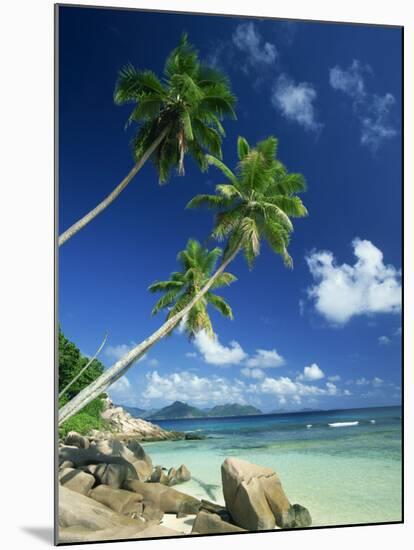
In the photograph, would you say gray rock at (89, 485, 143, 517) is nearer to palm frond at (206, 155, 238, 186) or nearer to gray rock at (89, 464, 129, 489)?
gray rock at (89, 464, 129, 489)

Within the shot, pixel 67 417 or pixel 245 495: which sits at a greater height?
pixel 67 417

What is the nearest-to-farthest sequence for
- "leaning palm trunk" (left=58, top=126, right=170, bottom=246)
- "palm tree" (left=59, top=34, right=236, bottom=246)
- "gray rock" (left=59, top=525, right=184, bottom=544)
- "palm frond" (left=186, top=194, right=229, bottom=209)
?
"gray rock" (left=59, top=525, right=184, bottom=544) < "leaning palm trunk" (left=58, top=126, right=170, bottom=246) < "palm tree" (left=59, top=34, right=236, bottom=246) < "palm frond" (left=186, top=194, right=229, bottom=209)

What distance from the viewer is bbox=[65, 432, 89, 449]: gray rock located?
781 centimetres

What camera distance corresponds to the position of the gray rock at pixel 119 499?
7801 millimetres

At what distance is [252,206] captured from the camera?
873cm

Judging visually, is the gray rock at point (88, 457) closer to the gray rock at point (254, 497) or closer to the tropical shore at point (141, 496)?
the tropical shore at point (141, 496)

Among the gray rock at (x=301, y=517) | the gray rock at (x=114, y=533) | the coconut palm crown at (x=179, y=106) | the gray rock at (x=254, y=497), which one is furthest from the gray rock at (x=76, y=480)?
the coconut palm crown at (x=179, y=106)

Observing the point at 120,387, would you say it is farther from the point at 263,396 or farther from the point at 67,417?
the point at 263,396

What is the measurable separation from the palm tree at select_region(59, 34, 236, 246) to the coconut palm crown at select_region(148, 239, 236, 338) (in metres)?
0.77

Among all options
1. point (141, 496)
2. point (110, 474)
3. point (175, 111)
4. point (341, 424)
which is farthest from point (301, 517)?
point (175, 111)

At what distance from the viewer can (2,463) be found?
822 centimetres

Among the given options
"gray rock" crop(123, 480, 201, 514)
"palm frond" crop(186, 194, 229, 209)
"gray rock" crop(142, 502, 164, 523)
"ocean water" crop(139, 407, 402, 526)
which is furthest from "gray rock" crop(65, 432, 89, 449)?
"palm frond" crop(186, 194, 229, 209)
